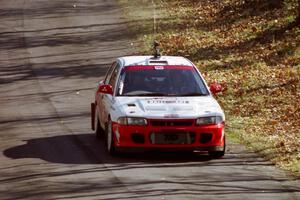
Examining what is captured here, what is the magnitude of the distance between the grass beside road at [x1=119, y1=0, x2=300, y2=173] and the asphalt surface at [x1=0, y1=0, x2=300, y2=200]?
3.66 feet

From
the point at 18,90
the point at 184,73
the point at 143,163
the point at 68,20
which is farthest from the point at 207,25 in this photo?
the point at 143,163

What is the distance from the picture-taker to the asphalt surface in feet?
41.3

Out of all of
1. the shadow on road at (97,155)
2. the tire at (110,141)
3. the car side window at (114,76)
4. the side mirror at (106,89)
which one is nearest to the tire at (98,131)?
the shadow on road at (97,155)

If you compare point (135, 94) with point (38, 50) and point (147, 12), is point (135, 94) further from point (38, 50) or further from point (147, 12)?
point (147, 12)

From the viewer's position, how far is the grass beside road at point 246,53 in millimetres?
18266

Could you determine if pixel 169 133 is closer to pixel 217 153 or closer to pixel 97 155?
pixel 217 153

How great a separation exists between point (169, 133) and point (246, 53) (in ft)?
48.0

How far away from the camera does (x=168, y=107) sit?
1530 centimetres

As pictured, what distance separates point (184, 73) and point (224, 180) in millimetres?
3779

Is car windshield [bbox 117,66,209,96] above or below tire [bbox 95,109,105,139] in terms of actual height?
above

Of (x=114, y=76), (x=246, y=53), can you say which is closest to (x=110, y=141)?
(x=114, y=76)

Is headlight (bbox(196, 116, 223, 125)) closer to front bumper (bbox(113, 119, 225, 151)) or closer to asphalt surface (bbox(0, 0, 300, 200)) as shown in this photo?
front bumper (bbox(113, 119, 225, 151))

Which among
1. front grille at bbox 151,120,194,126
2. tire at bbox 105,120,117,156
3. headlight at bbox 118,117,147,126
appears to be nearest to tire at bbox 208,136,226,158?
front grille at bbox 151,120,194,126

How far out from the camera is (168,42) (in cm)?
3288
